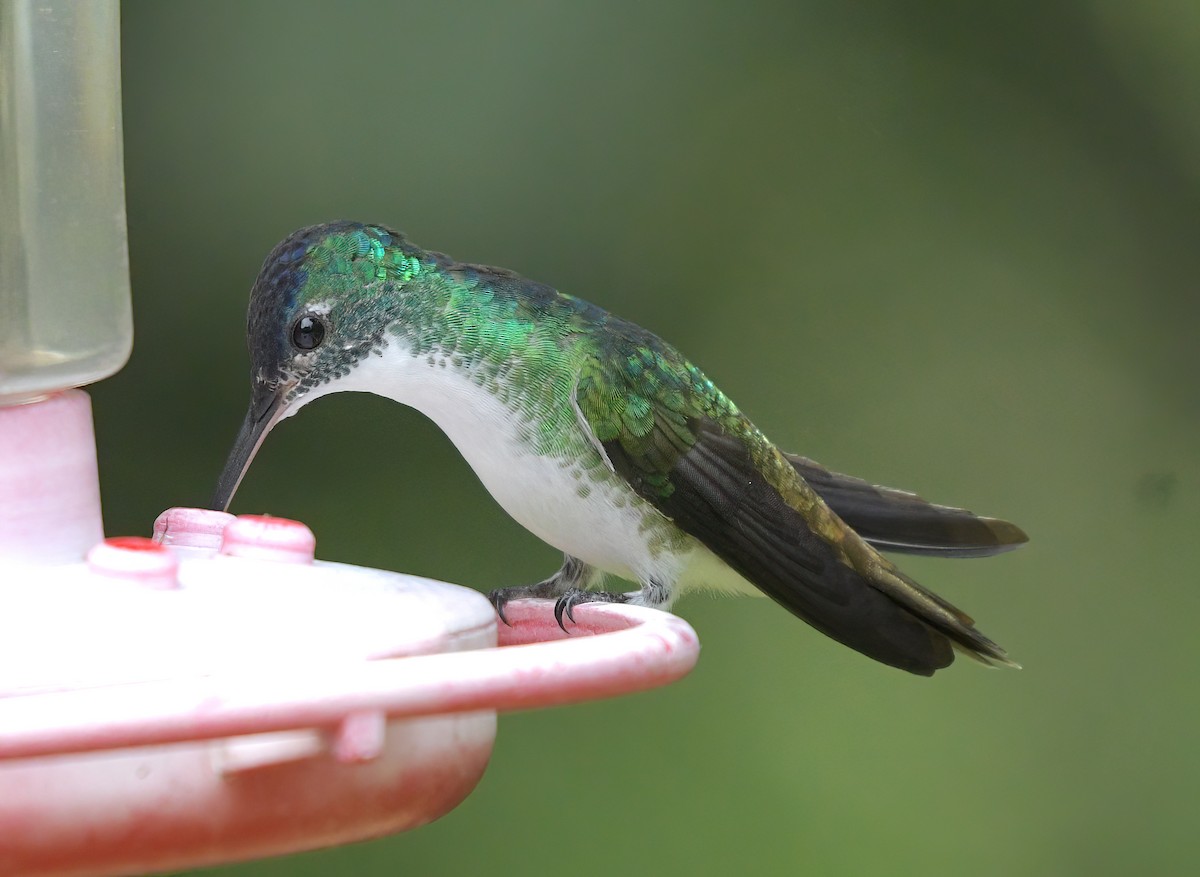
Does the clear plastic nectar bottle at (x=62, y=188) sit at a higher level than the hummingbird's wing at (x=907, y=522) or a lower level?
higher

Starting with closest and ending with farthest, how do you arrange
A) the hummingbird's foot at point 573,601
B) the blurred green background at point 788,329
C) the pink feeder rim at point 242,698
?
the pink feeder rim at point 242,698 → the hummingbird's foot at point 573,601 → the blurred green background at point 788,329

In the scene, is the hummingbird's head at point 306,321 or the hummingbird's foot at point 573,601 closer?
the hummingbird's foot at point 573,601

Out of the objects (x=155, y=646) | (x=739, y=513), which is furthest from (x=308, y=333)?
(x=155, y=646)

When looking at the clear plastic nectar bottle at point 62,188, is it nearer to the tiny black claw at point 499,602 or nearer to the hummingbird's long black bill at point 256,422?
the hummingbird's long black bill at point 256,422

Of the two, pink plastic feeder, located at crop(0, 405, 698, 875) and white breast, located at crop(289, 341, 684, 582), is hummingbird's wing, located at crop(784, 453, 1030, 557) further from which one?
pink plastic feeder, located at crop(0, 405, 698, 875)

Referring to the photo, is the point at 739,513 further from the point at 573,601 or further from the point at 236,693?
the point at 236,693

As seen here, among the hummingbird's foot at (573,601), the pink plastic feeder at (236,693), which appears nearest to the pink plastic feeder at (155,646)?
the pink plastic feeder at (236,693)
